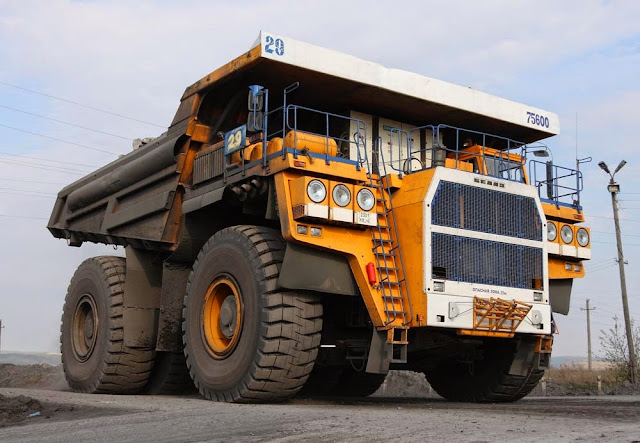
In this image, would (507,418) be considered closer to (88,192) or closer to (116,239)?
(116,239)

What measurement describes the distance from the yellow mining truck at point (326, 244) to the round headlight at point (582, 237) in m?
0.03

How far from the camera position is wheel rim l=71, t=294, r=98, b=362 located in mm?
13164

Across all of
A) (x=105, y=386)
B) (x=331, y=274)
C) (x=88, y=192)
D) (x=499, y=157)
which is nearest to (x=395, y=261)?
(x=331, y=274)

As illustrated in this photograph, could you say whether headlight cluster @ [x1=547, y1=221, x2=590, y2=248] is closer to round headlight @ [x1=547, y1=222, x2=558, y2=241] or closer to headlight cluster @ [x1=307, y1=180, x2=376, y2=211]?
round headlight @ [x1=547, y1=222, x2=558, y2=241]

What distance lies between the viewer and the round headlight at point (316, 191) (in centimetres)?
905

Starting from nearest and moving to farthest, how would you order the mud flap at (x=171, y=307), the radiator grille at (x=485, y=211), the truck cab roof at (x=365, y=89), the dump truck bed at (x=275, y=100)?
1. the radiator grille at (x=485, y=211)
2. the truck cab roof at (x=365, y=89)
3. the dump truck bed at (x=275, y=100)
4. the mud flap at (x=171, y=307)

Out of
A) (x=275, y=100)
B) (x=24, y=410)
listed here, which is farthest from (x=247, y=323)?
(x=275, y=100)

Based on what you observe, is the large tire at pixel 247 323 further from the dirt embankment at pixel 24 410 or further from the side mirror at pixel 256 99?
the dirt embankment at pixel 24 410

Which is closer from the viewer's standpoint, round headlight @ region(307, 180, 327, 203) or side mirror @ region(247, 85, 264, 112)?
round headlight @ region(307, 180, 327, 203)

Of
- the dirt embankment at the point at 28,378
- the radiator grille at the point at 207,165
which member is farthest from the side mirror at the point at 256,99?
the dirt embankment at the point at 28,378

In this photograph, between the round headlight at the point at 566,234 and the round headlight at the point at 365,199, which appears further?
the round headlight at the point at 566,234

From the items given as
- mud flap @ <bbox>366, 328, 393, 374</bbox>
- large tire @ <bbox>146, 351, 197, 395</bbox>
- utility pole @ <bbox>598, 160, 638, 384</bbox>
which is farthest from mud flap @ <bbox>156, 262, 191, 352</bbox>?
utility pole @ <bbox>598, 160, 638, 384</bbox>

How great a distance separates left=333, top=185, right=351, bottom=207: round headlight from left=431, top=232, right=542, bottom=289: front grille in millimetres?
1020

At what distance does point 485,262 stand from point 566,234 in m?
2.09
